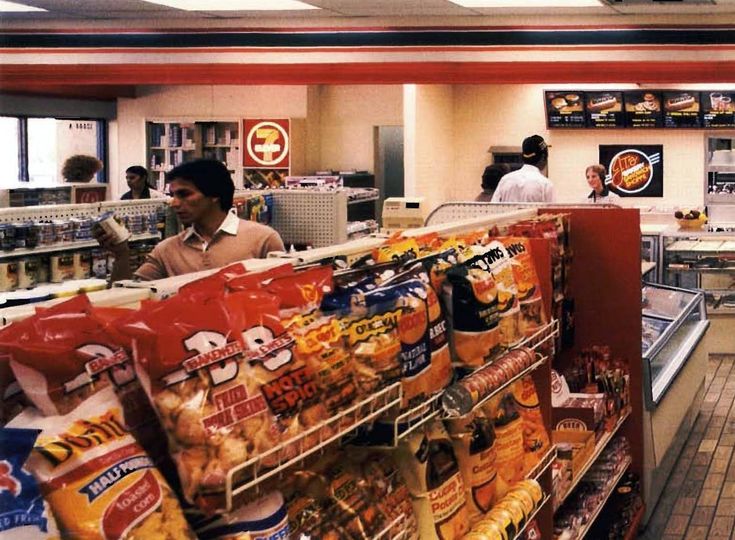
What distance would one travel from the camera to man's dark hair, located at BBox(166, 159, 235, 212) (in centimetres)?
414

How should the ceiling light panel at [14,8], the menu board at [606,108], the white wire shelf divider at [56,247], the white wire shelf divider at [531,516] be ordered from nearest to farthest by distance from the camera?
the white wire shelf divider at [531,516], the white wire shelf divider at [56,247], the ceiling light panel at [14,8], the menu board at [606,108]

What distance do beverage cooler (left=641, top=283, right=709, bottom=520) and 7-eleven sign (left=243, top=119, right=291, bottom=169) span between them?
6657mm

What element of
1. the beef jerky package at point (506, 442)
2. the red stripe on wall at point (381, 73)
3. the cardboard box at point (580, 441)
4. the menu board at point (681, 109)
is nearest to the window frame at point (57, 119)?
the red stripe on wall at point (381, 73)

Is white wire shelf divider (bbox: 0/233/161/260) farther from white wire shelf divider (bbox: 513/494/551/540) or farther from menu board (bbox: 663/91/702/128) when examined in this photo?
menu board (bbox: 663/91/702/128)

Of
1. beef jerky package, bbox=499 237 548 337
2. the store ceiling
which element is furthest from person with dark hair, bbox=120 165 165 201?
beef jerky package, bbox=499 237 548 337

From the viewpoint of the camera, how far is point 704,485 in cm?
612

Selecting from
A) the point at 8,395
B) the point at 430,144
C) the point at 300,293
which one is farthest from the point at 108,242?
the point at 430,144

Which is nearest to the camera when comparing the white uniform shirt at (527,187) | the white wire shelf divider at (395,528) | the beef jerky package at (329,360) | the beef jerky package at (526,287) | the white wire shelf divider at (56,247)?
the beef jerky package at (329,360)

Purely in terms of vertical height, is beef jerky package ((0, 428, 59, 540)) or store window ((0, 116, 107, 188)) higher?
store window ((0, 116, 107, 188))

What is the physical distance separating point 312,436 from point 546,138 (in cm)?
1135

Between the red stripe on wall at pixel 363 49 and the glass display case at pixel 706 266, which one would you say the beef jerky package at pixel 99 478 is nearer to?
the glass display case at pixel 706 266

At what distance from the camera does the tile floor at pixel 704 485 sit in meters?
5.40

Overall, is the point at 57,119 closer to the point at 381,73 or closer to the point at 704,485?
the point at 381,73

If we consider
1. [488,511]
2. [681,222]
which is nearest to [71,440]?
[488,511]
